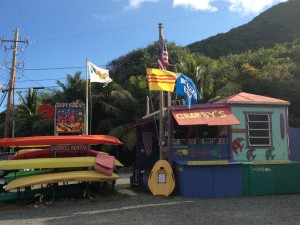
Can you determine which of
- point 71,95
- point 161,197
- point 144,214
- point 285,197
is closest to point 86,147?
point 161,197

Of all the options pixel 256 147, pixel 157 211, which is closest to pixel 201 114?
pixel 256 147

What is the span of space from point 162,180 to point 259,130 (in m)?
4.20

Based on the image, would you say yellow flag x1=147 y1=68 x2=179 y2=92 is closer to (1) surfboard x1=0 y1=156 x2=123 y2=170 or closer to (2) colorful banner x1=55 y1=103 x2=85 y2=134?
(1) surfboard x1=0 y1=156 x2=123 y2=170

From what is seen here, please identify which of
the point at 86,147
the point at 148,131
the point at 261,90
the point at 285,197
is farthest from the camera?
the point at 261,90

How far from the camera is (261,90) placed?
3078 cm

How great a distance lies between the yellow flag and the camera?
14117 mm

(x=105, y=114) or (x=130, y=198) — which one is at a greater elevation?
(x=105, y=114)

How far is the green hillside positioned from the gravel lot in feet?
126

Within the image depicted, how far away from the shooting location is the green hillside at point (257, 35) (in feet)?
171

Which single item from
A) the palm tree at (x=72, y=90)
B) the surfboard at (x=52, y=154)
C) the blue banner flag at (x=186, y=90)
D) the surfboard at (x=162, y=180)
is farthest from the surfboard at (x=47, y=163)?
the palm tree at (x=72, y=90)

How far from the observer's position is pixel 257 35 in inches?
2179

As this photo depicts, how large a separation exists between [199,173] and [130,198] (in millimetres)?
2576

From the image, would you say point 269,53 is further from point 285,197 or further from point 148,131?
point 285,197

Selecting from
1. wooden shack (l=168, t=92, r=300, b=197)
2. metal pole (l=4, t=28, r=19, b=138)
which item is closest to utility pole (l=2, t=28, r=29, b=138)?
metal pole (l=4, t=28, r=19, b=138)
